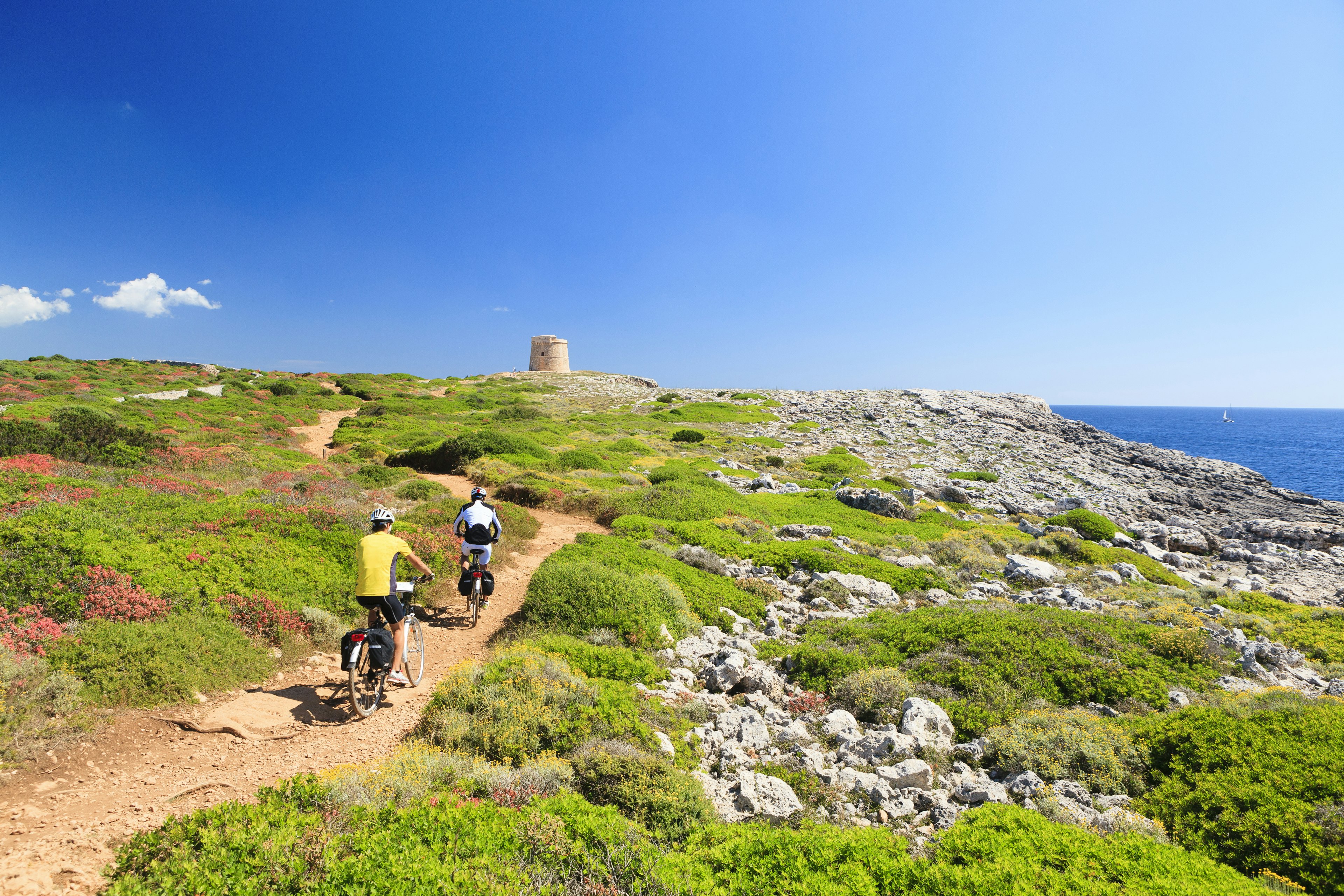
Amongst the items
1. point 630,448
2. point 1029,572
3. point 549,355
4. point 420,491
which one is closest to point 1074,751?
point 1029,572

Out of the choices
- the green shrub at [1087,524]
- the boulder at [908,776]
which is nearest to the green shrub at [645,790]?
the boulder at [908,776]

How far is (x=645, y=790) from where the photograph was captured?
5652 millimetres

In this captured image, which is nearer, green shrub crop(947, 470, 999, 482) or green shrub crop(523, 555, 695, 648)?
green shrub crop(523, 555, 695, 648)

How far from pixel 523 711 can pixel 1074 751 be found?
6751mm

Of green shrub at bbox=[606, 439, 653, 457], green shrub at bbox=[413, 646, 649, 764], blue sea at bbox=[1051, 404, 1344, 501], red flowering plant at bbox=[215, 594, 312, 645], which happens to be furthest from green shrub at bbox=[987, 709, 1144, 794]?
blue sea at bbox=[1051, 404, 1344, 501]

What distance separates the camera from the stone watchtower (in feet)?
290

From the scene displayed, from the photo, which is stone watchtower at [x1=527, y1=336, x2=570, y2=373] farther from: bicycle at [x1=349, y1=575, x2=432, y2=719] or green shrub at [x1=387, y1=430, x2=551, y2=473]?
bicycle at [x1=349, y1=575, x2=432, y2=719]

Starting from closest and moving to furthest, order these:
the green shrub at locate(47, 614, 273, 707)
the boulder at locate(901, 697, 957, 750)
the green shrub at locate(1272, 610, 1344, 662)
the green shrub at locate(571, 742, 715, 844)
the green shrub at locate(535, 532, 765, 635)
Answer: the green shrub at locate(571, 742, 715, 844)
the green shrub at locate(47, 614, 273, 707)
the boulder at locate(901, 697, 957, 750)
the green shrub at locate(1272, 610, 1344, 662)
the green shrub at locate(535, 532, 765, 635)

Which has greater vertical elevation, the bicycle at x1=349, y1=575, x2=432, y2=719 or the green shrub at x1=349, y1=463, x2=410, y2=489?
the green shrub at x1=349, y1=463, x2=410, y2=489

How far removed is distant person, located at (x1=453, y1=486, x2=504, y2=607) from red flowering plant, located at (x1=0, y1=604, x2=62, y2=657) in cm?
548

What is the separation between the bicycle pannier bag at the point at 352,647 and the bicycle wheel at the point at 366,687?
121 millimetres

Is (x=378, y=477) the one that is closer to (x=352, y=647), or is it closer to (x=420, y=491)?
(x=420, y=491)

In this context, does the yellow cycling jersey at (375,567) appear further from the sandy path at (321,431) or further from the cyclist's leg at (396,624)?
the sandy path at (321,431)

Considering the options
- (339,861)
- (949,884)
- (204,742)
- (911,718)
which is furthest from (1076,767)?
(204,742)
